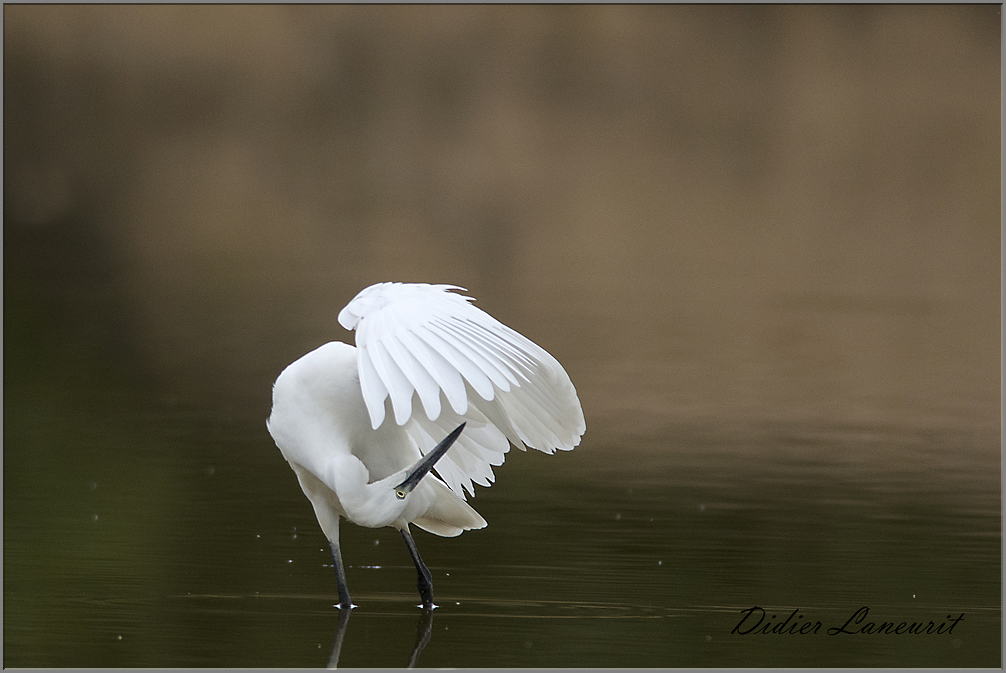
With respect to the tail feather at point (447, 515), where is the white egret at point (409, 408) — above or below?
above

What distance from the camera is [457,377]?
13.1 ft

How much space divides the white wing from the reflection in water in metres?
0.62

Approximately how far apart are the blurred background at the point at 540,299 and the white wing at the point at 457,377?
51 cm

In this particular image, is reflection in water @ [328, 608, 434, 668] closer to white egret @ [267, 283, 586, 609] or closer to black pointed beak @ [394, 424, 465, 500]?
white egret @ [267, 283, 586, 609]

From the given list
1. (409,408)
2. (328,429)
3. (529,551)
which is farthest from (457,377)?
(529,551)

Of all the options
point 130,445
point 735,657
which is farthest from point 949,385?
point 735,657

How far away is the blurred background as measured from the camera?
5082 millimetres

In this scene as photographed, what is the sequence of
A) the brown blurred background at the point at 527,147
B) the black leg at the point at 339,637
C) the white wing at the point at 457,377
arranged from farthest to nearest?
the brown blurred background at the point at 527,147
the black leg at the point at 339,637
the white wing at the point at 457,377

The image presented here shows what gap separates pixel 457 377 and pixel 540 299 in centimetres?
900

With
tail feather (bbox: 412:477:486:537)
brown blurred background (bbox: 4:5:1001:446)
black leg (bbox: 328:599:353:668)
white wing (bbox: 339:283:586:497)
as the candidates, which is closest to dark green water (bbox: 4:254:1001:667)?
black leg (bbox: 328:599:353:668)

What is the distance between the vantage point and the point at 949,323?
42.2 feet

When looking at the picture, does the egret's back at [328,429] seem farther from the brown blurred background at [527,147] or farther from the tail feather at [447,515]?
the brown blurred background at [527,147]

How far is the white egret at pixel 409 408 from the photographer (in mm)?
→ 4062

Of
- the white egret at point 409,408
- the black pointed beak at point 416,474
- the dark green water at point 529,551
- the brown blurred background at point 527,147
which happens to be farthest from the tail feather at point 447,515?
the brown blurred background at point 527,147
